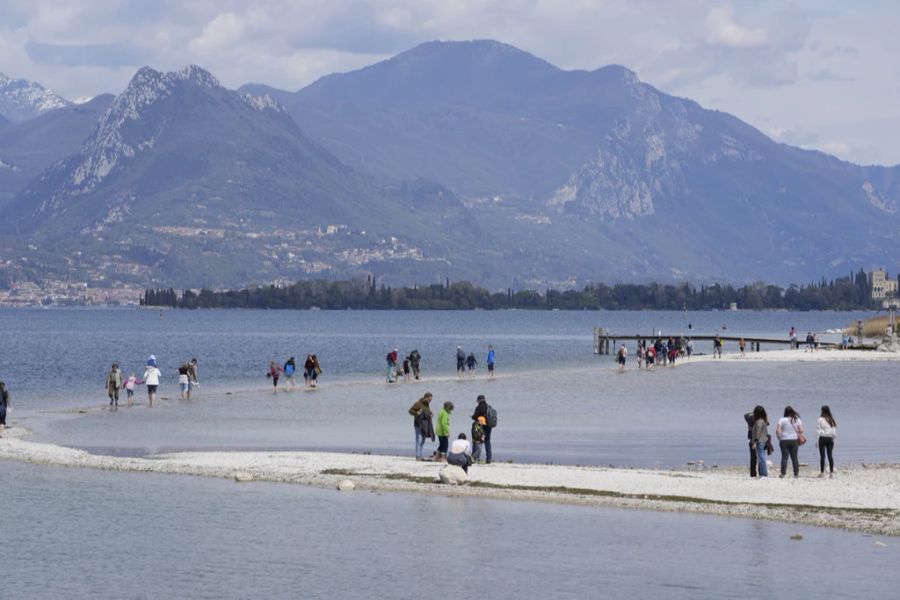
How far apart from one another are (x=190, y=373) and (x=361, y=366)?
47293 mm

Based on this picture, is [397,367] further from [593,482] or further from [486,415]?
[593,482]

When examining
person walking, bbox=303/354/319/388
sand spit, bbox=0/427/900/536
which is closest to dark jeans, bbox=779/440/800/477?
sand spit, bbox=0/427/900/536

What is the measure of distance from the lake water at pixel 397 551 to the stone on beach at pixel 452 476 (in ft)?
4.36

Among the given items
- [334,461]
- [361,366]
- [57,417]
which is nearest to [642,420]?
[334,461]

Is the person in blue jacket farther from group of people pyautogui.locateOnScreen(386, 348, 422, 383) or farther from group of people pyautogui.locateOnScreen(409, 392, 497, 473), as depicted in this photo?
group of people pyautogui.locateOnScreen(409, 392, 497, 473)

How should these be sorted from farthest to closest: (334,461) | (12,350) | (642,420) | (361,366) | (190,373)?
(12,350), (361,366), (190,373), (642,420), (334,461)

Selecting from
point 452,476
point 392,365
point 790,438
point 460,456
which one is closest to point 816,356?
point 392,365

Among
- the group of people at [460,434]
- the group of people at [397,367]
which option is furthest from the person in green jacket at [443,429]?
the group of people at [397,367]

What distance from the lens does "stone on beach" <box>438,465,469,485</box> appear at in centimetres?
4172

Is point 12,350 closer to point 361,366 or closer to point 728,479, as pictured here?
point 361,366

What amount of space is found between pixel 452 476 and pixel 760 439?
8.56 metres

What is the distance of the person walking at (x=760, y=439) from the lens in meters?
40.8

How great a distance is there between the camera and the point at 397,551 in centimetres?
3362

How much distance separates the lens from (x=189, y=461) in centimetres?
4831
